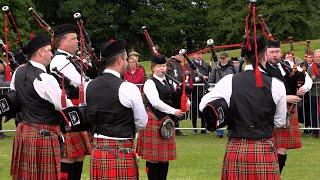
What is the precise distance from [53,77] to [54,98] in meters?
0.21

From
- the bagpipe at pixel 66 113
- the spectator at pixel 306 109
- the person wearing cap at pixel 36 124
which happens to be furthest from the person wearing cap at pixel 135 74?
the person wearing cap at pixel 36 124

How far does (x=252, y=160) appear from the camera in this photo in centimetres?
548

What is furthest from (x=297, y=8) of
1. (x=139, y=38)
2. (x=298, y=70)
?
(x=298, y=70)

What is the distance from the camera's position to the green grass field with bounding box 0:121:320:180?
8.41 metres

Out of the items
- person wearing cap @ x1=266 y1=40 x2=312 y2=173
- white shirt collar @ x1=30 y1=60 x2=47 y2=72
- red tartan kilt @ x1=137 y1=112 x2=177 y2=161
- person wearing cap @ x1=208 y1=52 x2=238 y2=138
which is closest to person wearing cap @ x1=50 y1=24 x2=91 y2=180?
white shirt collar @ x1=30 y1=60 x2=47 y2=72

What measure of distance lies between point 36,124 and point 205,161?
12.4ft

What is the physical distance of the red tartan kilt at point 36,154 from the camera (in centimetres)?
614

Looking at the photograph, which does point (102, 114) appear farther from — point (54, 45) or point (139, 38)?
point (139, 38)

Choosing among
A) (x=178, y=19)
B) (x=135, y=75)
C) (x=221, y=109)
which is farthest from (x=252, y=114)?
(x=178, y=19)

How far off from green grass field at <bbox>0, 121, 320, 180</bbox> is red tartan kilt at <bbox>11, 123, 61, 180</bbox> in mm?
2097

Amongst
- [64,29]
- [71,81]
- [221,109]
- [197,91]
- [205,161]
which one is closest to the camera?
[221,109]

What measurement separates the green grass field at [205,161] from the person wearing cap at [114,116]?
270 centimetres

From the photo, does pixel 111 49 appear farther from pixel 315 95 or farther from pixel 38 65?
pixel 315 95

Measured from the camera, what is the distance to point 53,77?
602 centimetres
